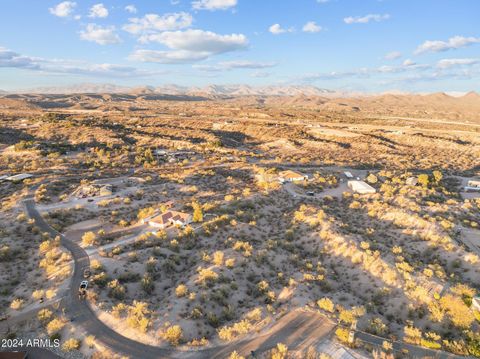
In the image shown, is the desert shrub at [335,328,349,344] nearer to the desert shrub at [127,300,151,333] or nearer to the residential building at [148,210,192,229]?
the desert shrub at [127,300,151,333]

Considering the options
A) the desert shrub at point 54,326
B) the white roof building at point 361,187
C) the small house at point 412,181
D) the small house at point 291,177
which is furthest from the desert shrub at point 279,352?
the small house at point 412,181

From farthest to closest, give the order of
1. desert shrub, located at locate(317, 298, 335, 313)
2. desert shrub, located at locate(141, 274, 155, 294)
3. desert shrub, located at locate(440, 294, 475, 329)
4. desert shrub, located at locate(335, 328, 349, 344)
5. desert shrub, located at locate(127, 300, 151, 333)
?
desert shrub, located at locate(141, 274, 155, 294), desert shrub, located at locate(317, 298, 335, 313), desert shrub, located at locate(440, 294, 475, 329), desert shrub, located at locate(127, 300, 151, 333), desert shrub, located at locate(335, 328, 349, 344)

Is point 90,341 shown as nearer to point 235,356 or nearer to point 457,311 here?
point 235,356

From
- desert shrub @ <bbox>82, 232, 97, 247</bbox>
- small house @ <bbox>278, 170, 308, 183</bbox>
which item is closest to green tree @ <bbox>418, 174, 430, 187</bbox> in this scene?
small house @ <bbox>278, 170, 308, 183</bbox>

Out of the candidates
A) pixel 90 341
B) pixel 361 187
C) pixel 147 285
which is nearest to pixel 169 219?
pixel 147 285

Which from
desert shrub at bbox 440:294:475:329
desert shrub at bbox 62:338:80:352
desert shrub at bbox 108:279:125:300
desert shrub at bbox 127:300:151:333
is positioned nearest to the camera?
desert shrub at bbox 62:338:80:352

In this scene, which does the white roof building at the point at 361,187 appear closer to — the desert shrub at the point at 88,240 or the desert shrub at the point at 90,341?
the desert shrub at the point at 88,240
